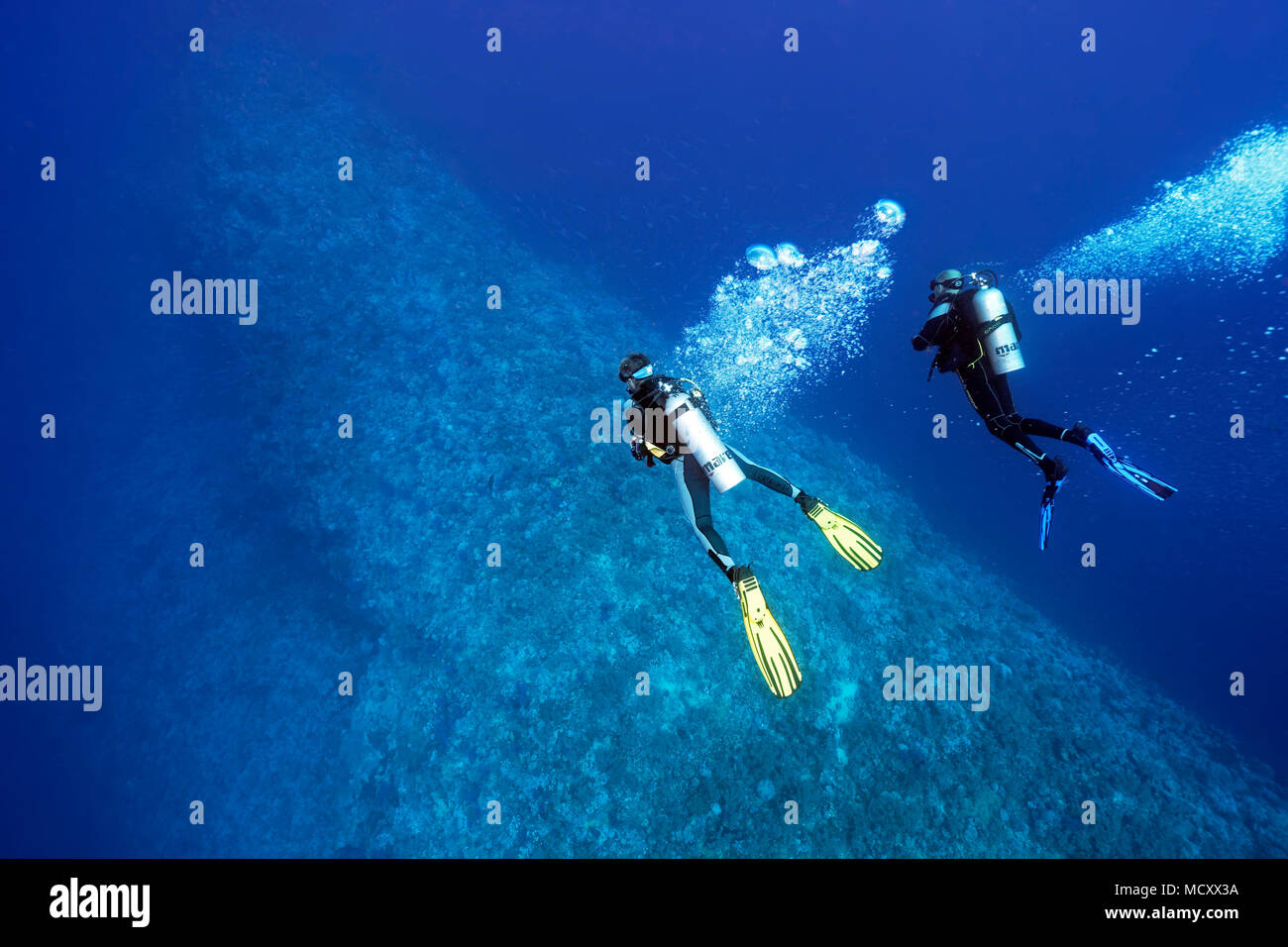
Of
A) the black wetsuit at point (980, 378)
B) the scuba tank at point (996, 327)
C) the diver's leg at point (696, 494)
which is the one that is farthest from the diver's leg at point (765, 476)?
the scuba tank at point (996, 327)

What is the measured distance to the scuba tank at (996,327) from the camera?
16.2 feet

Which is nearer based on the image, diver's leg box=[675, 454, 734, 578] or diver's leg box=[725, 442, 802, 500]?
diver's leg box=[725, 442, 802, 500]

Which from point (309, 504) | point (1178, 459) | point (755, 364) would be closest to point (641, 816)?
point (309, 504)

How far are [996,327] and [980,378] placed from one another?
0.61 m

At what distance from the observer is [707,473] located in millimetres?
4277

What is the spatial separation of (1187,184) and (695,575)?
2017 cm

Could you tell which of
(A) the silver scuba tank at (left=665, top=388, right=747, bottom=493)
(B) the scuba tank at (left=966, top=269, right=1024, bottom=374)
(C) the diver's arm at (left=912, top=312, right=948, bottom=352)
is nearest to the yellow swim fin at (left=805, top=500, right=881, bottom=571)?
(A) the silver scuba tank at (left=665, top=388, right=747, bottom=493)

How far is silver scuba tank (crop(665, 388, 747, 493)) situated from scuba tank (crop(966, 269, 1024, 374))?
11.2 ft

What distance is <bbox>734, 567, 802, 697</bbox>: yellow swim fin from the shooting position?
15.1ft

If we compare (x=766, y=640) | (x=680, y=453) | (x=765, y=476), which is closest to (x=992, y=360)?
(x=765, y=476)

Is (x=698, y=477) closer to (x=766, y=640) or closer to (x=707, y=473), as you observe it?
(x=707, y=473)

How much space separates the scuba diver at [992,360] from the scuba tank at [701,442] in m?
2.71

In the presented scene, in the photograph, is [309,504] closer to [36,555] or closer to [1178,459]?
[36,555]

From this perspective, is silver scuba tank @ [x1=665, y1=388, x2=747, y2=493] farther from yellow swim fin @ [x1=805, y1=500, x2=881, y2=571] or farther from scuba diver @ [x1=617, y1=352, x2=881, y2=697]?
yellow swim fin @ [x1=805, y1=500, x2=881, y2=571]
